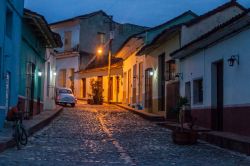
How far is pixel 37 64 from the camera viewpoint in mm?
25531

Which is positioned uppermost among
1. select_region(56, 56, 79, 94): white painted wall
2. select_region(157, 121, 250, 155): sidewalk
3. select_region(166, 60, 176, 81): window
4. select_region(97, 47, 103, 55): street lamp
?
select_region(97, 47, 103, 55): street lamp

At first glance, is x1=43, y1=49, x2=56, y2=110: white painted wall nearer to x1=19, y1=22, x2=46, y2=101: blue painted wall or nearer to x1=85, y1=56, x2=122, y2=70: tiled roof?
x1=19, y1=22, x2=46, y2=101: blue painted wall

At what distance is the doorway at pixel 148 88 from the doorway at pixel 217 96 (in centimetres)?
1156

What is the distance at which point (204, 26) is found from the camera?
78.3 ft

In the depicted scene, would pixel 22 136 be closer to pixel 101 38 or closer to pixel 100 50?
pixel 100 50

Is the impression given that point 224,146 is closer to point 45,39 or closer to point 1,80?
point 1,80

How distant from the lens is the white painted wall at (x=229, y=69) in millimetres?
15156

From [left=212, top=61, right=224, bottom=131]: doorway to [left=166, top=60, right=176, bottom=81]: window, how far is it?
6688 millimetres

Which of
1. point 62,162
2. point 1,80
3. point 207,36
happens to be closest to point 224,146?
point 207,36

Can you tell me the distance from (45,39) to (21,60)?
6112 mm

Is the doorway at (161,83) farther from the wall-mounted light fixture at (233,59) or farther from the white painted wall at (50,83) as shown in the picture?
the wall-mounted light fixture at (233,59)

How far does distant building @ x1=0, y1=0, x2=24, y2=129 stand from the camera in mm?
16230

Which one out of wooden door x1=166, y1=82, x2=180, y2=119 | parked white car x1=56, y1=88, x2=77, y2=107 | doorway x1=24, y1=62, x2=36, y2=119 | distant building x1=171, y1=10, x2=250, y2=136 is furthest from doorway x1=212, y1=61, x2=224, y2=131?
parked white car x1=56, y1=88, x2=77, y2=107

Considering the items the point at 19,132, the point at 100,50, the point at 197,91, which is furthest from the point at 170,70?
the point at 100,50
